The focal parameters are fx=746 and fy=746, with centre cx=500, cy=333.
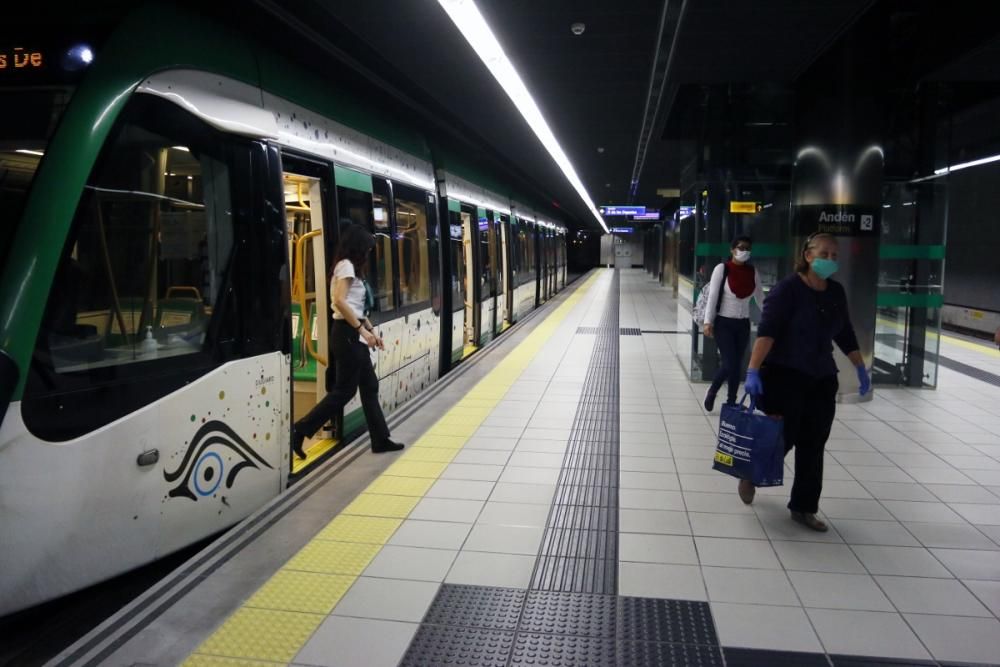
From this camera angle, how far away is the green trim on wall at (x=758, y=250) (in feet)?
25.8

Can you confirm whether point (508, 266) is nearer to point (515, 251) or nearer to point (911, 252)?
point (515, 251)

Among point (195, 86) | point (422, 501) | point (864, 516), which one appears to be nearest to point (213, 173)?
point (195, 86)

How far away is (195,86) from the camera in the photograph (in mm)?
3451

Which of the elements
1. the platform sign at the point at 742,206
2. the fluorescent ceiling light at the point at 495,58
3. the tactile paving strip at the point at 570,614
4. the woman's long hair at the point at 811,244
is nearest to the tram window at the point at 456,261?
the fluorescent ceiling light at the point at 495,58

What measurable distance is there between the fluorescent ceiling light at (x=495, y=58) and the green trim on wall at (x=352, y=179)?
1336 millimetres

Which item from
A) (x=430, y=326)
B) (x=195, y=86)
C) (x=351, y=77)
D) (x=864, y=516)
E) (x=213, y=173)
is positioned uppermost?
(x=351, y=77)

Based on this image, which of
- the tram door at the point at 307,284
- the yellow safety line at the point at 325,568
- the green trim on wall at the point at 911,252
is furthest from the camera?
the green trim on wall at the point at 911,252

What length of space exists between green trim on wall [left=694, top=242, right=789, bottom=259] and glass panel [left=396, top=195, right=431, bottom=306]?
302cm

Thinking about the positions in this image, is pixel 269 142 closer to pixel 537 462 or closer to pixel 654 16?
pixel 537 462

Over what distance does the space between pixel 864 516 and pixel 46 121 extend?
4323 mm

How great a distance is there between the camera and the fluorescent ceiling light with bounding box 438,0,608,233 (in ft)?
18.2

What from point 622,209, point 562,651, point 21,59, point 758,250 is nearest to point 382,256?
point 21,59

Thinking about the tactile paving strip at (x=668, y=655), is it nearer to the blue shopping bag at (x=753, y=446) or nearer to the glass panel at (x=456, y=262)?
the blue shopping bag at (x=753, y=446)

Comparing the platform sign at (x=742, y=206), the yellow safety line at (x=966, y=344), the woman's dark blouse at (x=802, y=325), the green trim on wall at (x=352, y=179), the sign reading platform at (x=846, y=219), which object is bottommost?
the yellow safety line at (x=966, y=344)
